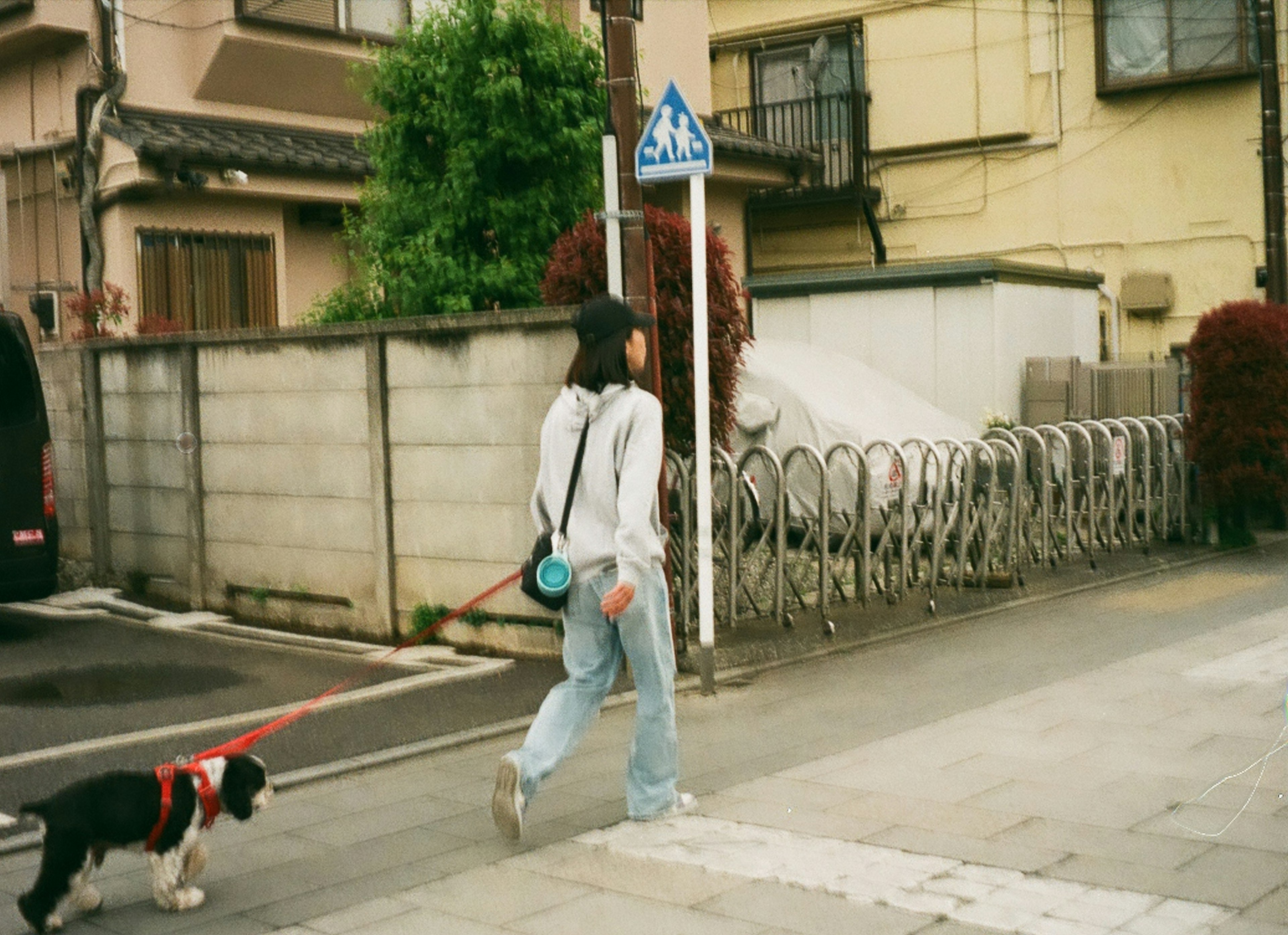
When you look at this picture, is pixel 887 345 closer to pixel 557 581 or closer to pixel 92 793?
pixel 557 581

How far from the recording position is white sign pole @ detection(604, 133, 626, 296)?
7.71m

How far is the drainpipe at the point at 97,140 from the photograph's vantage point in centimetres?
1331

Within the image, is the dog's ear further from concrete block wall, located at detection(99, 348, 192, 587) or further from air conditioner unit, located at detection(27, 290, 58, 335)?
air conditioner unit, located at detection(27, 290, 58, 335)

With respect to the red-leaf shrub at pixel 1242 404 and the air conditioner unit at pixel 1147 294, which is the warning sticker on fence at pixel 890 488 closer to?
the red-leaf shrub at pixel 1242 404

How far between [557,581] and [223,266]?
9798mm

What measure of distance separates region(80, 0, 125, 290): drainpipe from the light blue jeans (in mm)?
9602

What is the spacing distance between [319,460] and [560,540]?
4805mm

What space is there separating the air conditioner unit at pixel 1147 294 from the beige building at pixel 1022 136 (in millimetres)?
24

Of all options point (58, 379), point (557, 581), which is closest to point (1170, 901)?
point (557, 581)

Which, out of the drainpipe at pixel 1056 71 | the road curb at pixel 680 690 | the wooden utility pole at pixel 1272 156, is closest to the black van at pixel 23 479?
the road curb at pixel 680 690

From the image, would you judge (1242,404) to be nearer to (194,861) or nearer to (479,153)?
(479,153)

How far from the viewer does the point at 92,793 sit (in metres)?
4.24

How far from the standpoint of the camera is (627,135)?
7797 millimetres

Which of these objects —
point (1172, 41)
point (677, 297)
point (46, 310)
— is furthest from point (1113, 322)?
point (46, 310)
